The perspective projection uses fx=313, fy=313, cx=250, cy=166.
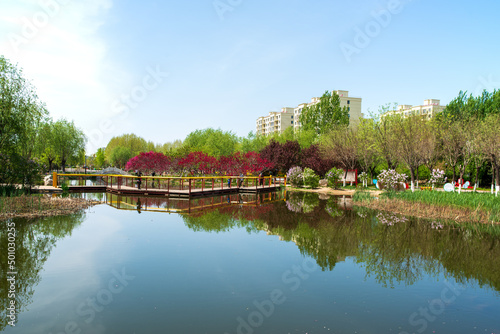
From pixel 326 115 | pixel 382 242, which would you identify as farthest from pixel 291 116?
pixel 382 242

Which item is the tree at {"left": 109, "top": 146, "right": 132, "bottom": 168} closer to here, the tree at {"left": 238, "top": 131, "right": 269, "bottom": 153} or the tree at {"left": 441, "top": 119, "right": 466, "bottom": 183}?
the tree at {"left": 238, "top": 131, "right": 269, "bottom": 153}

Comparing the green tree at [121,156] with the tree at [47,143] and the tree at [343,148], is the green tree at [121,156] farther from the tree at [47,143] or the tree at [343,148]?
the tree at [343,148]

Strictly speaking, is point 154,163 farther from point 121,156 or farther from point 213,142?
point 121,156

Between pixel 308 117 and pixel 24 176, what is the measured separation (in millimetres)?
45348

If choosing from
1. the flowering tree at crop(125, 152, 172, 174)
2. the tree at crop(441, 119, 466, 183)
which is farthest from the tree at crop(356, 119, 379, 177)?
the flowering tree at crop(125, 152, 172, 174)

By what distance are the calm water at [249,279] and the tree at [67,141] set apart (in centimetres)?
4456

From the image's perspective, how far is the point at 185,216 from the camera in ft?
54.0

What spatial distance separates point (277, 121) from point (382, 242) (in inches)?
4359

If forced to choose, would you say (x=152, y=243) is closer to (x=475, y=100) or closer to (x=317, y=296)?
(x=317, y=296)

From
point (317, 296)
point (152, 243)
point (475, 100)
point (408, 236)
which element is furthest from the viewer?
point (475, 100)

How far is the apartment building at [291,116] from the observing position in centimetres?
9756

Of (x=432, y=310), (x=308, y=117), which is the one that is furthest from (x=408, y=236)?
(x=308, y=117)

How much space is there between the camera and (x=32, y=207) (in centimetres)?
1603

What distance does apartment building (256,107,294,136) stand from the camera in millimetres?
117000
